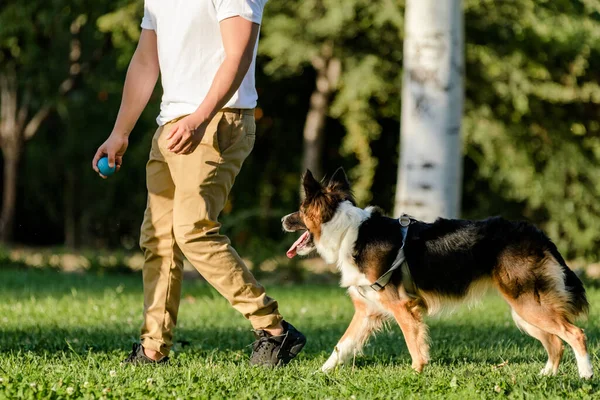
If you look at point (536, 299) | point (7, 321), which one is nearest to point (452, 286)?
point (536, 299)

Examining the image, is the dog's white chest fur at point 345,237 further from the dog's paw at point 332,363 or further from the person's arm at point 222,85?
the person's arm at point 222,85

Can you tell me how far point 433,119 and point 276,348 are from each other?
4.78m

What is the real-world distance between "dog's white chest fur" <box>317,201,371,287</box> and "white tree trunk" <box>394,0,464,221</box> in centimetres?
398

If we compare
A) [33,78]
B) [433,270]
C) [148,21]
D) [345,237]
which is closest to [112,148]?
[148,21]

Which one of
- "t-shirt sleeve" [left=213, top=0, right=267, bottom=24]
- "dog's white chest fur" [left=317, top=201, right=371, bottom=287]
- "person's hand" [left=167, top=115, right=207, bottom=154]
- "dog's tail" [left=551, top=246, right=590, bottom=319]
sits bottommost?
"dog's tail" [left=551, top=246, right=590, bottom=319]

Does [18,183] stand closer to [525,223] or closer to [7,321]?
[7,321]

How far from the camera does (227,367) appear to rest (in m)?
5.39

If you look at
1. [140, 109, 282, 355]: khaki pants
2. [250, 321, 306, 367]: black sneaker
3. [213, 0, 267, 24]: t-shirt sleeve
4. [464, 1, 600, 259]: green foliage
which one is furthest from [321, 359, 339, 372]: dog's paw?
[464, 1, 600, 259]: green foliage

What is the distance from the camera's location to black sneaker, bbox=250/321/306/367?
5426 millimetres

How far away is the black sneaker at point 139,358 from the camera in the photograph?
549 centimetres

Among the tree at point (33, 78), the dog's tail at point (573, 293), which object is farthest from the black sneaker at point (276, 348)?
the tree at point (33, 78)

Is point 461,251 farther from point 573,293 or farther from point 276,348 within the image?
point 276,348

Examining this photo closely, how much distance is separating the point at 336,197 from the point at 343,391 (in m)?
1.44

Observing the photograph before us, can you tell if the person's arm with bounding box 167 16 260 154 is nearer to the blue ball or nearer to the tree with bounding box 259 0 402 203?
the blue ball
